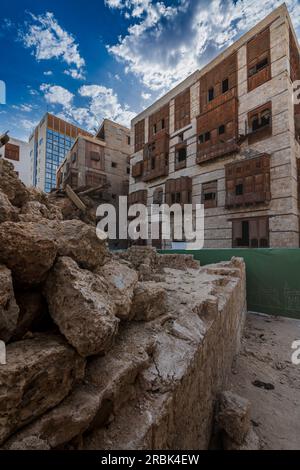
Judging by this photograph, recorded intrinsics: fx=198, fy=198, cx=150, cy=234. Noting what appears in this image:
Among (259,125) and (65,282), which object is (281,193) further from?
(65,282)

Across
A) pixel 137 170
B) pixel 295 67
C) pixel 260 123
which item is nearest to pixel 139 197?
pixel 137 170

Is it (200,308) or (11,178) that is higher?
(11,178)

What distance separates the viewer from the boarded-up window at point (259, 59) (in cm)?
1192

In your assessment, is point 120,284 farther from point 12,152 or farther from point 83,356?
point 12,152

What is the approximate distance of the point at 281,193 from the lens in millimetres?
11148

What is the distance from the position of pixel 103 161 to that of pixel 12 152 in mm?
8964

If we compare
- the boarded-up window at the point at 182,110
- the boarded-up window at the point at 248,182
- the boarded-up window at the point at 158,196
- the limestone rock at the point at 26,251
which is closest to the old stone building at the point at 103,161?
the boarded-up window at the point at 158,196

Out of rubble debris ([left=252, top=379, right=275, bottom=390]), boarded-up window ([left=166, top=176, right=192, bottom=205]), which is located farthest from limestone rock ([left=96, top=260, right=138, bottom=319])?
boarded-up window ([left=166, top=176, right=192, bottom=205])

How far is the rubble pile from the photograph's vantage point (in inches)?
44.6

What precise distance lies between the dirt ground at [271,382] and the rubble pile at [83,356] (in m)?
1.22

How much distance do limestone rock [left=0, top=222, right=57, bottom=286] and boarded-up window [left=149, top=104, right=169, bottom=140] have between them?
1860 cm

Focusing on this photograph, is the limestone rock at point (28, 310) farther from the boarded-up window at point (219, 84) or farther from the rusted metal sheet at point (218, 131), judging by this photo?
the boarded-up window at point (219, 84)
